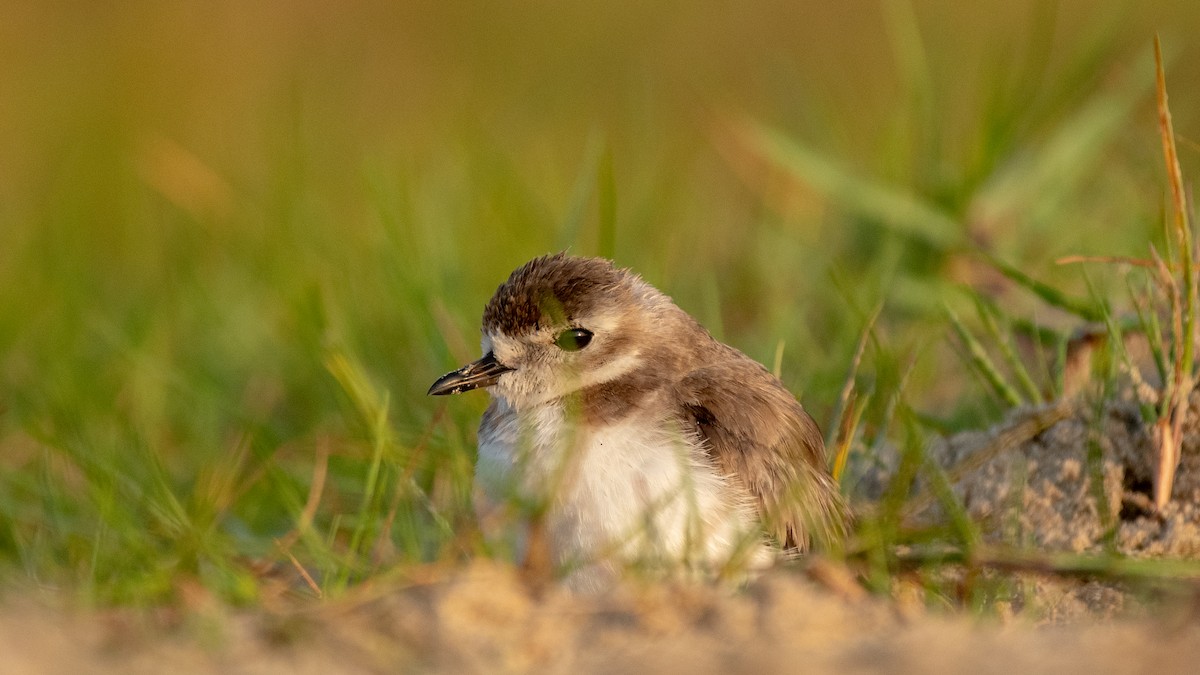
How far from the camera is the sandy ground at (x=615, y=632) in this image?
98.4 inches

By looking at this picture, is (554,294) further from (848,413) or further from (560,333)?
(848,413)

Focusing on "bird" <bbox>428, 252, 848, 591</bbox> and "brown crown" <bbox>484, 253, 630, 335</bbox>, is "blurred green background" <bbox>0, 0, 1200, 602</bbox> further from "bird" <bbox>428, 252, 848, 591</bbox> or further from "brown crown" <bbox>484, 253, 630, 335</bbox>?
"brown crown" <bbox>484, 253, 630, 335</bbox>

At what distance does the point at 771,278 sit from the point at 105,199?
5.42 metres

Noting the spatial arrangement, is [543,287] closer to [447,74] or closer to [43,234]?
[43,234]

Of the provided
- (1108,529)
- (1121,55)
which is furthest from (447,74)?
(1108,529)

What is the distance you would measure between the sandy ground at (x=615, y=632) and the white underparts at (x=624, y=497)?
250mm

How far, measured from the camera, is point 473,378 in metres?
4.14

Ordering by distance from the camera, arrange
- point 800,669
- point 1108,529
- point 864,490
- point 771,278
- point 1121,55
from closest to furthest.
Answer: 1. point 800,669
2. point 1108,529
3. point 864,490
4. point 771,278
5. point 1121,55

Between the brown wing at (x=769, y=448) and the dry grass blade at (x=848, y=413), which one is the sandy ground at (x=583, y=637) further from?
the dry grass blade at (x=848, y=413)

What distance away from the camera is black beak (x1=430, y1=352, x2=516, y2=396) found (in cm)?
414

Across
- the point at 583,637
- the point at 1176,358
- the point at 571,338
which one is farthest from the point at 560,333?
the point at 1176,358

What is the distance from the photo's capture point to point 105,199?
9.72 metres

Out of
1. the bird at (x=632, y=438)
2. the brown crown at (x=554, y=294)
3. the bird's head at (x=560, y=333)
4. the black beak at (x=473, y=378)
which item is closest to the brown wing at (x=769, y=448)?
the bird at (x=632, y=438)

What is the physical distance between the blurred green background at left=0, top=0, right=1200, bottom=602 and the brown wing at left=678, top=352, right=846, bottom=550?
406mm
